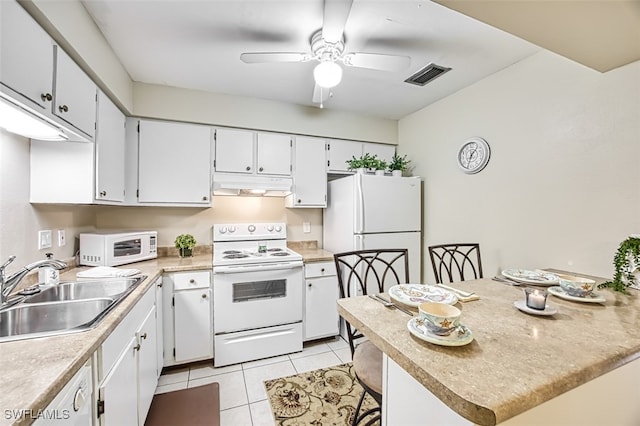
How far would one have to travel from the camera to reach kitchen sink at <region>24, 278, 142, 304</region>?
1.48 metres

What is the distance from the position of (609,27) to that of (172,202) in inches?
123

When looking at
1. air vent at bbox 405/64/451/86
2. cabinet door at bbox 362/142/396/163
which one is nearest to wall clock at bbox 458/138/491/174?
air vent at bbox 405/64/451/86

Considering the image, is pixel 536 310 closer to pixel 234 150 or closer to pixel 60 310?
pixel 60 310

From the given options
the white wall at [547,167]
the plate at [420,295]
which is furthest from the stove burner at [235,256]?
the white wall at [547,167]

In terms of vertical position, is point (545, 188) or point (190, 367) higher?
point (545, 188)

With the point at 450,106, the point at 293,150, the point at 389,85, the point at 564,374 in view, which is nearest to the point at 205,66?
the point at 293,150

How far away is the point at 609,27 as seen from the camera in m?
1.27

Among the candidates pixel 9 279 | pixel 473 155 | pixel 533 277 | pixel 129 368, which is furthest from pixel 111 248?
pixel 473 155

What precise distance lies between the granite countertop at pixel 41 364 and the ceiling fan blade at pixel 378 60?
1843 millimetres

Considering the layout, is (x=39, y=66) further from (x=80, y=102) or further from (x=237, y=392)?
(x=237, y=392)

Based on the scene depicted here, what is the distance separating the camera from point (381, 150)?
3266 mm

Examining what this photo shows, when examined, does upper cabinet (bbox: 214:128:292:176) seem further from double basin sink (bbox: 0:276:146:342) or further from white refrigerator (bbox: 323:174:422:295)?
double basin sink (bbox: 0:276:146:342)

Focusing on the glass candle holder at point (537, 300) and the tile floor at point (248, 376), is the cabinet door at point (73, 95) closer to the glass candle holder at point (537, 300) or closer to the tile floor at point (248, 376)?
the tile floor at point (248, 376)

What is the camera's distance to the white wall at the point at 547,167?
1539 mm
